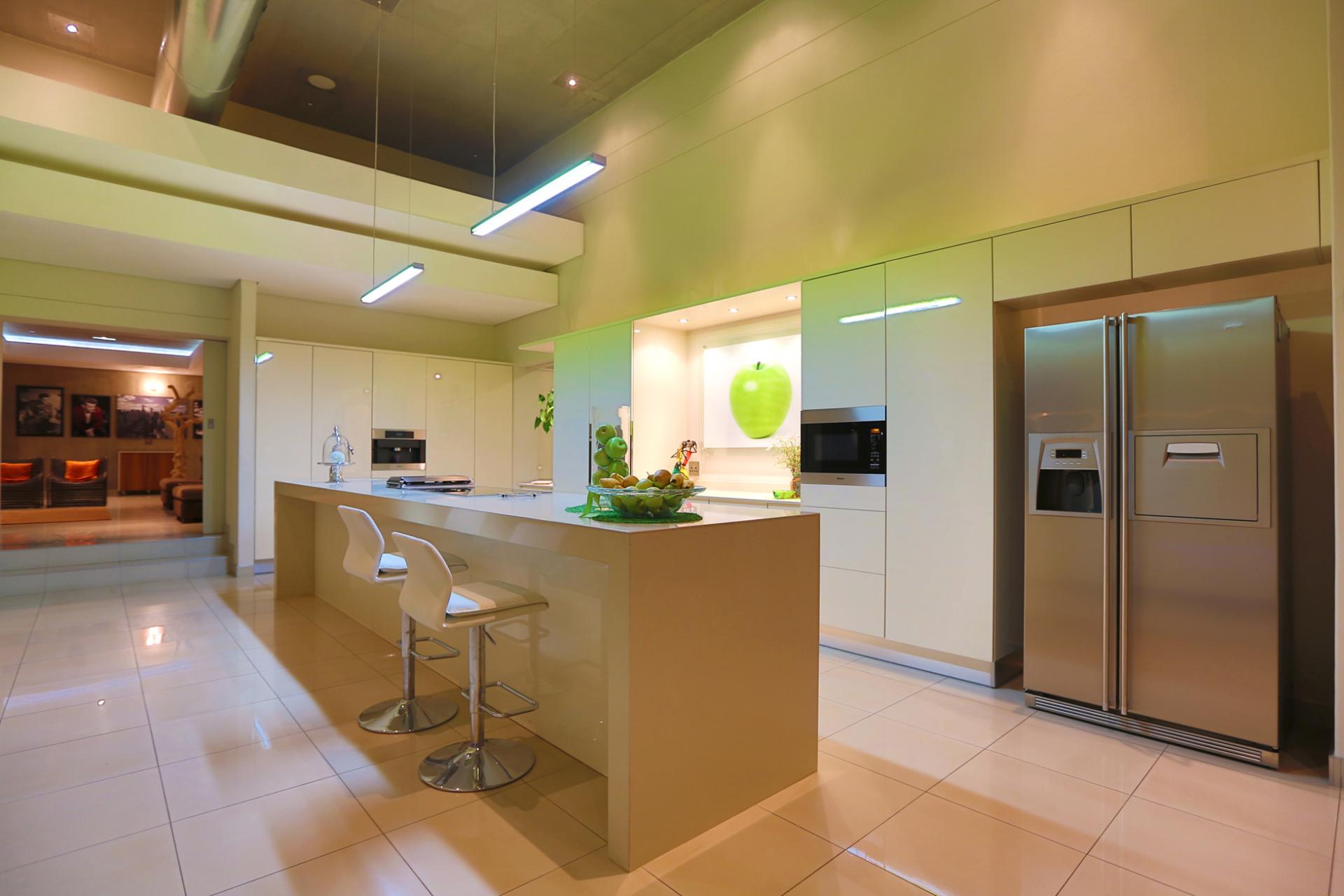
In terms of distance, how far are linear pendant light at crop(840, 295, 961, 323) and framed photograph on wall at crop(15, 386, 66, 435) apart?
1475 cm

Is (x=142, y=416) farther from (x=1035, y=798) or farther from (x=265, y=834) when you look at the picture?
(x=1035, y=798)

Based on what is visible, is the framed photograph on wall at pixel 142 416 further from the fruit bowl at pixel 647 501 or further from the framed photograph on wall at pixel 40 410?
the fruit bowl at pixel 647 501

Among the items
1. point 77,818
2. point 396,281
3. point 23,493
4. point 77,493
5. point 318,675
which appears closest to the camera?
point 77,818

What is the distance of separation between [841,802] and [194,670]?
11.1 feet

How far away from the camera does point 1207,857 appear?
1.82 m

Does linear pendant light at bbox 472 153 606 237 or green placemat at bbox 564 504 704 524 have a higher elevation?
linear pendant light at bbox 472 153 606 237

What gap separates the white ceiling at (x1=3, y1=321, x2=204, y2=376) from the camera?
893 cm

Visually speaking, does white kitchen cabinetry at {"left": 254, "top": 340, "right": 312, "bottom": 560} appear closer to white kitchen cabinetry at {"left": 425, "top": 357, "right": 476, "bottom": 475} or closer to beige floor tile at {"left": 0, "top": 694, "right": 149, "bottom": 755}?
white kitchen cabinetry at {"left": 425, "top": 357, "right": 476, "bottom": 475}

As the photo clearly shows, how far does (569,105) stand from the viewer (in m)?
6.29

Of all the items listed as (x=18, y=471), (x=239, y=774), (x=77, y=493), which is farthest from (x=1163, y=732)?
(x=18, y=471)

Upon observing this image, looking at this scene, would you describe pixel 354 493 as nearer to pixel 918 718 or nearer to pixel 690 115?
pixel 918 718

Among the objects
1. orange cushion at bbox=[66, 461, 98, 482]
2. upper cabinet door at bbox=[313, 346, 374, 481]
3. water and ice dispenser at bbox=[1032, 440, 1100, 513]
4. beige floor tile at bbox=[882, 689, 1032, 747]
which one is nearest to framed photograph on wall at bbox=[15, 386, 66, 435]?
orange cushion at bbox=[66, 461, 98, 482]

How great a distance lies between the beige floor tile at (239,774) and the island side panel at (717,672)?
1319mm

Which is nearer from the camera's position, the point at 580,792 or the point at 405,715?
the point at 580,792
